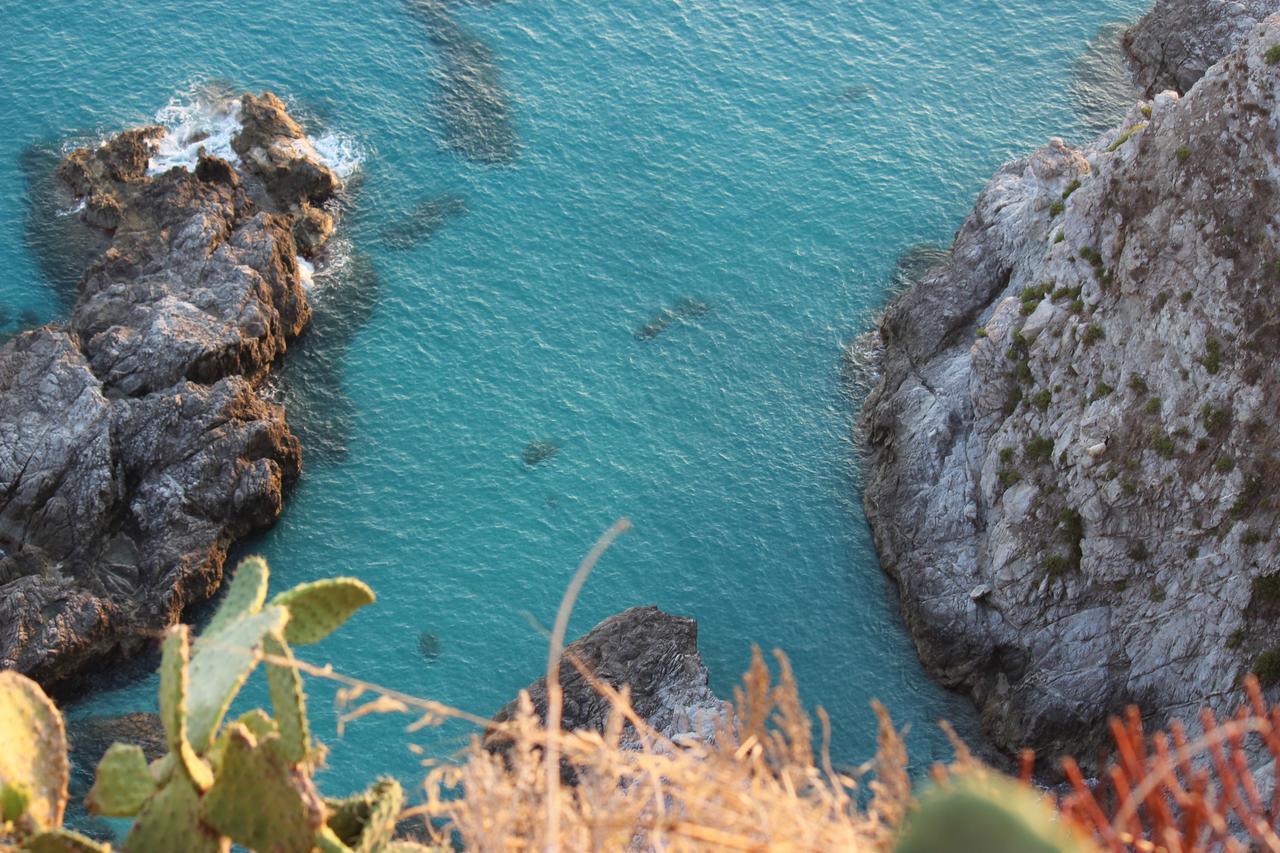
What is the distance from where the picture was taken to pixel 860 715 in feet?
133

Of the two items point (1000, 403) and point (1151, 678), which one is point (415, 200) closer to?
point (1000, 403)

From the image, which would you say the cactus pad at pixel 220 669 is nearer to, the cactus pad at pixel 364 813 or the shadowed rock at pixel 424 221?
the cactus pad at pixel 364 813

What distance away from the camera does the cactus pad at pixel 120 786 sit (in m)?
13.6

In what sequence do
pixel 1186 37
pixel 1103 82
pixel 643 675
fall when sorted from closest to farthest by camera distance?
pixel 643 675 < pixel 1186 37 < pixel 1103 82

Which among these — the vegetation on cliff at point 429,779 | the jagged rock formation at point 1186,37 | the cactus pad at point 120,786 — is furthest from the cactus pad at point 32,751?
the jagged rock formation at point 1186,37

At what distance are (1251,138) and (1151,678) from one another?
1576 centimetres

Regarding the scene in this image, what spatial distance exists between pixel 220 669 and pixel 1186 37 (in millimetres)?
64101

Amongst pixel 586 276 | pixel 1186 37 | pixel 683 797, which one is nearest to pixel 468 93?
pixel 586 276

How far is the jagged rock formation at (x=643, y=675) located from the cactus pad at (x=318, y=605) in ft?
77.3

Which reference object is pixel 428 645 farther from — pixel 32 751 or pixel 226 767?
pixel 226 767

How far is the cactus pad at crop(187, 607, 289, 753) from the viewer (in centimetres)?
1295

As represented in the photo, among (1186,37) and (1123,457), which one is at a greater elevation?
(1186,37)

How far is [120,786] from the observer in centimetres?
1370

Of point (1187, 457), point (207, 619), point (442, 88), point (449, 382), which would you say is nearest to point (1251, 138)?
point (1187, 457)
